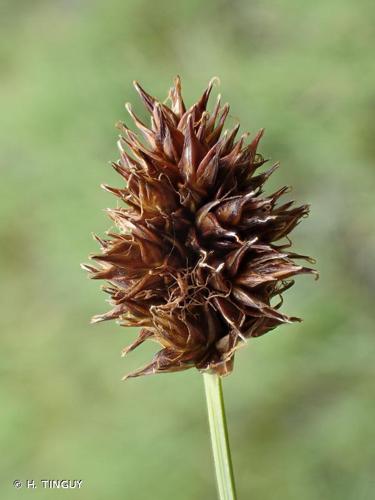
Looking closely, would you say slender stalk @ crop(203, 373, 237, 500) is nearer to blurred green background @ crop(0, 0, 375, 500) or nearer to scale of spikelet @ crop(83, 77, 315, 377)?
scale of spikelet @ crop(83, 77, 315, 377)

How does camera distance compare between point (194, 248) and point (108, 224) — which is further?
point (108, 224)

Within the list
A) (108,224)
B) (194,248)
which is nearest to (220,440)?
(194,248)

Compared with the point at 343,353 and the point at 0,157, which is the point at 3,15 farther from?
the point at 343,353

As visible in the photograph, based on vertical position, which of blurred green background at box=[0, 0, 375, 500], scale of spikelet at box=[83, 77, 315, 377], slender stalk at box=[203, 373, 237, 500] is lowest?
slender stalk at box=[203, 373, 237, 500]

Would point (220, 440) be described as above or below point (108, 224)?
below

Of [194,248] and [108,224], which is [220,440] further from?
[108,224]

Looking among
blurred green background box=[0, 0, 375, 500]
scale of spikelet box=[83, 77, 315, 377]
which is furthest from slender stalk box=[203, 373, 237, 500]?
blurred green background box=[0, 0, 375, 500]

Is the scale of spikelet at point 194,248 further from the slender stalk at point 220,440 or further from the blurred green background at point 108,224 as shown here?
the blurred green background at point 108,224
